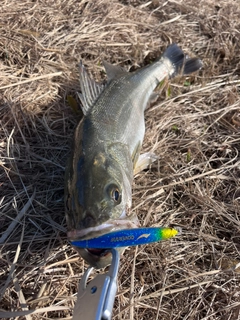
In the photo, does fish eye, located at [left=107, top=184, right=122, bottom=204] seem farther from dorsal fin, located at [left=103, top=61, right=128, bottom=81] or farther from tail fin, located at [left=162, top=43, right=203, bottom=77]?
tail fin, located at [left=162, top=43, right=203, bottom=77]

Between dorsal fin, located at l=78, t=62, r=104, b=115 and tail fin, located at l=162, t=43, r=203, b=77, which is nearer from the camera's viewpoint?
dorsal fin, located at l=78, t=62, r=104, b=115

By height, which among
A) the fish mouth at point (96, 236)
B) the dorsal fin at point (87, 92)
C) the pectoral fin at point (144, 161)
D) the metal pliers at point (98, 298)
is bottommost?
the pectoral fin at point (144, 161)

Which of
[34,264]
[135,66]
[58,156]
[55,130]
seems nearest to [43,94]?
[55,130]

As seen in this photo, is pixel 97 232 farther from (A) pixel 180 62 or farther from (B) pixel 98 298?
→ (A) pixel 180 62

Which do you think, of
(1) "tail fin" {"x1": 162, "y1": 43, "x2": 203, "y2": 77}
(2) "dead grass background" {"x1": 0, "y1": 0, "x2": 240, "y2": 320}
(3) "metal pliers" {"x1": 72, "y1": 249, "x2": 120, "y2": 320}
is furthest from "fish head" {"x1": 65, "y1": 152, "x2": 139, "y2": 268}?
(1) "tail fin" {"x1": 162, "y1": 43, "x2": 203, "y2": 77}

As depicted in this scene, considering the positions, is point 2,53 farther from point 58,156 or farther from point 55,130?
point 58,156

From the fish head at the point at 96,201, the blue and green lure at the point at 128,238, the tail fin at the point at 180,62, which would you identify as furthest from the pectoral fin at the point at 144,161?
the tail fin at the point at 180,62

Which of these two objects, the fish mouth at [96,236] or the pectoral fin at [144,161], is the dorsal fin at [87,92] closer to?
the pectoral fin at [144,161]
